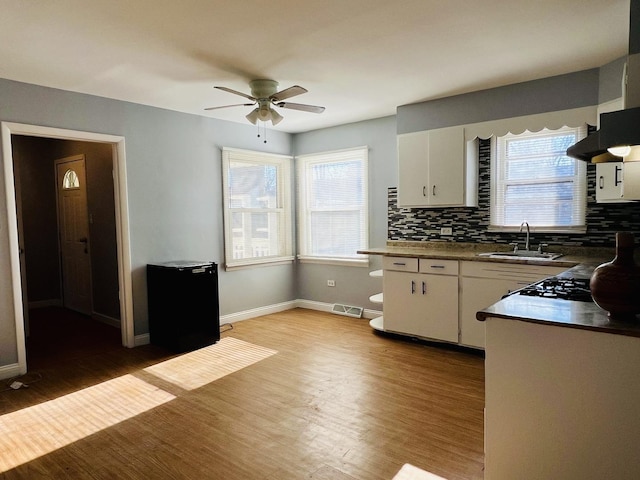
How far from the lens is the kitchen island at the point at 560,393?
1474 mm

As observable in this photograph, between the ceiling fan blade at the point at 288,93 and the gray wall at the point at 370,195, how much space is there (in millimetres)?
1839

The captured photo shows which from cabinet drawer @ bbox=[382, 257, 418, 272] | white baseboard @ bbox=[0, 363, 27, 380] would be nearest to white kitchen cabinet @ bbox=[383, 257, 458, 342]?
cabinet drawer @ bbox=[382, 257, 418, 272]

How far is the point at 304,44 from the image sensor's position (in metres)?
2.86

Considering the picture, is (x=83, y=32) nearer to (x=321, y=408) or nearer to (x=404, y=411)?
(x=321, y=408)

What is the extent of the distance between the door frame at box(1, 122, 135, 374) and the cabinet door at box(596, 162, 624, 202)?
4269 millimetres

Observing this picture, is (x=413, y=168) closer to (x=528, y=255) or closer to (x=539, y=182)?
(x=539, y=182)

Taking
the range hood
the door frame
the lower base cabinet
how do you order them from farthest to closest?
the lower base cabinet → the door frame → the range hood

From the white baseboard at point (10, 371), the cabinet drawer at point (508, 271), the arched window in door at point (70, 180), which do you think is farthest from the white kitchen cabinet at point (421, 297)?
the arched window in door at point (70, 180)

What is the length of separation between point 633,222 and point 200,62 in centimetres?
370

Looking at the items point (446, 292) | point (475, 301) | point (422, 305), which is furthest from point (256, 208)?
point (475, 301)

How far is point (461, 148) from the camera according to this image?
410 cm

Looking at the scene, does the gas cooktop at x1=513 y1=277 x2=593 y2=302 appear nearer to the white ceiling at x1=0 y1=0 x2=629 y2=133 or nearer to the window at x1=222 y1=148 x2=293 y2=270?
the white ceiling at x1=0 y1=0 x2=629 y2=133

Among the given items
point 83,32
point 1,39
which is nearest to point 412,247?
point 83,32

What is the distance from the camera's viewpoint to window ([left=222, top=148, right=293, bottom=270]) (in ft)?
16.9
